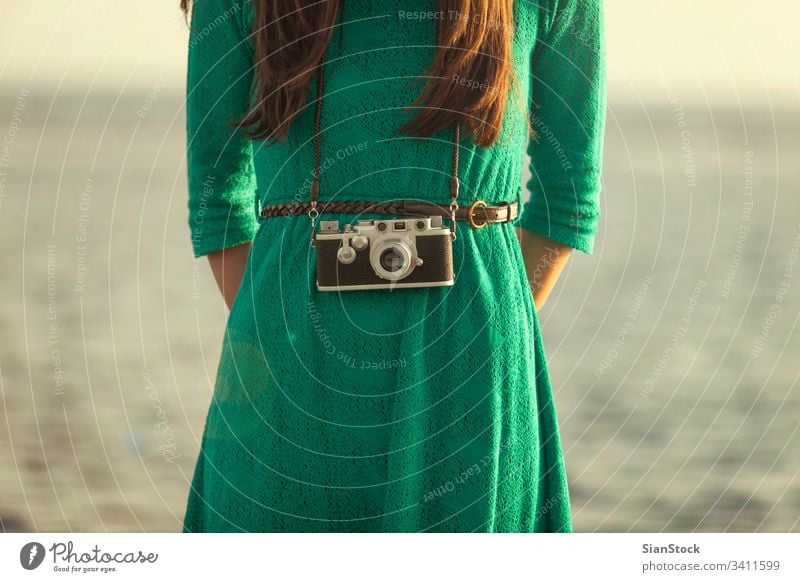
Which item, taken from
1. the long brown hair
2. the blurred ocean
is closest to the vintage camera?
the long brown hair

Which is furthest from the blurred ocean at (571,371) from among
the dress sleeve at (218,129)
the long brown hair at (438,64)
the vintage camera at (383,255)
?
the vintage camera at (383,255)

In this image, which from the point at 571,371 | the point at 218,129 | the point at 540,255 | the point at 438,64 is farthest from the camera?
the point at 571,371

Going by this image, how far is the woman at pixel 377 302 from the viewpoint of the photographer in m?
1.19

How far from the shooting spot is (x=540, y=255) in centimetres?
143

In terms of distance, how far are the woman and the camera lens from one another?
0.03 meters

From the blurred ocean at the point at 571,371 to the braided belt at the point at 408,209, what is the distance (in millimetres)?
487

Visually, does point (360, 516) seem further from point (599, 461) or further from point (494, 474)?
point (599, 461)

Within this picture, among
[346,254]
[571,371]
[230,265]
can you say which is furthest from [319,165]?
[571,371]

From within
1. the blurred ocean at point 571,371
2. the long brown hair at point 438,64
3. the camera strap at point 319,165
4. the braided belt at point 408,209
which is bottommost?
the blurred ocean at point 571,371

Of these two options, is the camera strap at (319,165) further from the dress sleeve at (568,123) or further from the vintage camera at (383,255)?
the dress sleeve at (568,123)

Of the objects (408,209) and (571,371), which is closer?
(408,209)

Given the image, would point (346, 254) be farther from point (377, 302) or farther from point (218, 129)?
point (218, 129)

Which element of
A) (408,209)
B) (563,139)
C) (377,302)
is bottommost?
(377,302)

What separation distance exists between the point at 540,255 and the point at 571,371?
103 inches
